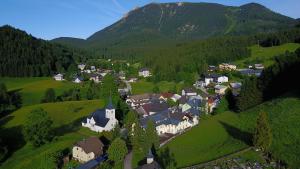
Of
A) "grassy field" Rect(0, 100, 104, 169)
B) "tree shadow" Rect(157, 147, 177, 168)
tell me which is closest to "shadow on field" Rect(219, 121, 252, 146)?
"tree shadow" Rect(157, 147, 177, 168)

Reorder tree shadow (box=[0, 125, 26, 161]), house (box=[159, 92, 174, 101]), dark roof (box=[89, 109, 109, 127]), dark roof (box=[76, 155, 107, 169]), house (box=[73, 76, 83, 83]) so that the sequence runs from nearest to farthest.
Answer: dark roof (box=[76, 155, 107, 169]) < tree shadow (box=[0, 125, 26, 161]) < dark roof (box=[89, 109, 109, 127]) < house (box=[159, 92, 174, 101]) < house (box=[73, 76, 83, 83])

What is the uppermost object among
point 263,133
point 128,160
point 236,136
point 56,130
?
point 263,133

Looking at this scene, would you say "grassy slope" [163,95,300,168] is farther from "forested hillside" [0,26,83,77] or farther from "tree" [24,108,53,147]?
"forested hillside" [0,26,83,77]

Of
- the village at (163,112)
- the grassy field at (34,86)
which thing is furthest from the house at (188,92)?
the grassy field at (34,86)

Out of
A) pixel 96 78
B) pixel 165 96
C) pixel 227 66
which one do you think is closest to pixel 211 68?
pixel 227 66

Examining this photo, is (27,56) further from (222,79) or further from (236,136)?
(236,136)
